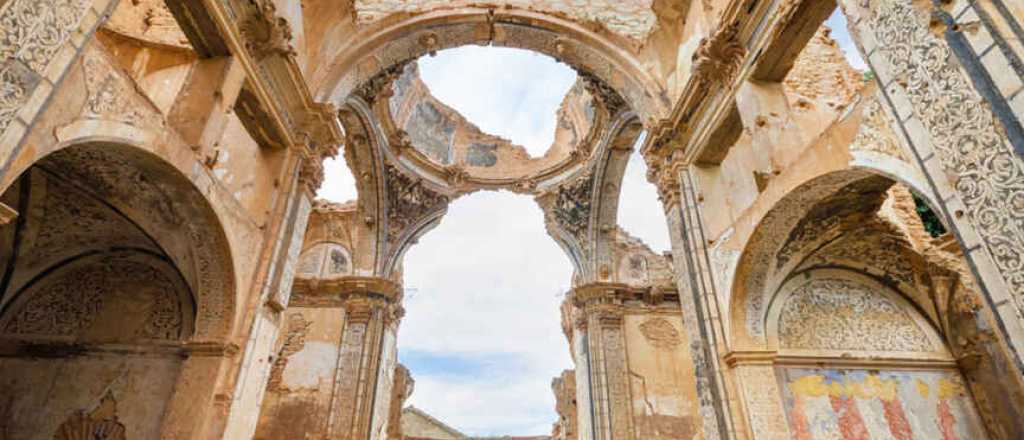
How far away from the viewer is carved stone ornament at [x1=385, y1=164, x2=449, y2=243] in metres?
13.1

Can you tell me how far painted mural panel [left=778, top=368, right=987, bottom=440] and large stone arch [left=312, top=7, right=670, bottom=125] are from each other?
3.93m

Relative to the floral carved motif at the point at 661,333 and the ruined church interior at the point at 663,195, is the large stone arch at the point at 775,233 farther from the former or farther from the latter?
the floral carved motif at the point at 661,333

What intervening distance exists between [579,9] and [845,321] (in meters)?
6.04

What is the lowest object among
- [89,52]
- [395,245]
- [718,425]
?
[718,425]

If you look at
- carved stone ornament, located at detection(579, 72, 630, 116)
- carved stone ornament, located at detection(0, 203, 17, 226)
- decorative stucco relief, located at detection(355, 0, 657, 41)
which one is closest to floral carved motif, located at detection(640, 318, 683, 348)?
carved stone ornament, located at detection(579, 72, 630, 116)

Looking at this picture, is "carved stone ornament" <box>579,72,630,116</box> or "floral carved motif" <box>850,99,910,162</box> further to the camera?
"carved stone ornament" <box>579,72,630,116</box>

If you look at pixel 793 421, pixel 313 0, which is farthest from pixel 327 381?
pixel 793 421

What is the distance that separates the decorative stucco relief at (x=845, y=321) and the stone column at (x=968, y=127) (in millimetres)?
2832

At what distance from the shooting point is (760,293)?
220 inches

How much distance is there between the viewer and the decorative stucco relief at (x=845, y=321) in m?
5.60

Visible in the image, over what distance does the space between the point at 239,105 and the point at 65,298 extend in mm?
2966

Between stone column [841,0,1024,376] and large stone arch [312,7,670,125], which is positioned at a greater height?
large stone arch [312,7,670,125]

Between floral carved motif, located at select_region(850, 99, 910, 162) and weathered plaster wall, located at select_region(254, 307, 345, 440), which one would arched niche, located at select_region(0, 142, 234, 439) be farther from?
floral carved motif, located at select_region(850, 99, 910, 162)

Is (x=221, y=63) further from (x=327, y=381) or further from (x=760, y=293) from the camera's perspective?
(x=327, y=381)
